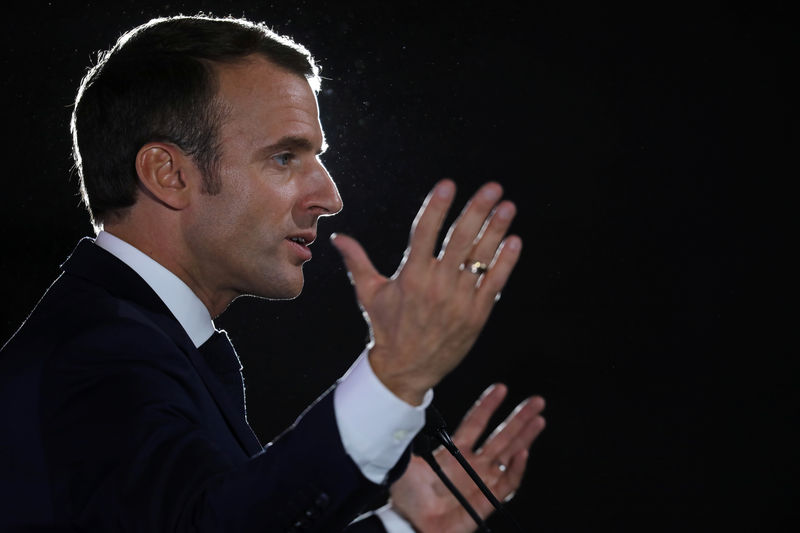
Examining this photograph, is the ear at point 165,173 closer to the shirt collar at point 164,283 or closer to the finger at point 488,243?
the shirt collar at point 164,283

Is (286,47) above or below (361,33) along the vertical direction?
below

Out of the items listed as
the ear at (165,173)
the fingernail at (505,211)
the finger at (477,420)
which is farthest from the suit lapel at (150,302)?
the fingernail at (505,211)

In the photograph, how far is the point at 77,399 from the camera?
0.98 m

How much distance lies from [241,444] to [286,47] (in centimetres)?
74

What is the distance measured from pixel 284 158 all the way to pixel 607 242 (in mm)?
1650

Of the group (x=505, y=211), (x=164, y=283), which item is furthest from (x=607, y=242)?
(x=505, y=211)

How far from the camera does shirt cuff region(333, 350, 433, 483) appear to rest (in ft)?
2.77

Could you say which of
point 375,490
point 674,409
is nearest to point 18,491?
point 375,490

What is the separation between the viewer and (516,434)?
→ 1323mm

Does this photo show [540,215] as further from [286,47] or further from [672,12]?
[286,47]

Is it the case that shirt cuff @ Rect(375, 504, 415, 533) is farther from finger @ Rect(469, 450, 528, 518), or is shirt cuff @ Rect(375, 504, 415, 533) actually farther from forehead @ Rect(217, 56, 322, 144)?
forehead @ Rect(217, 56, 322, 144)

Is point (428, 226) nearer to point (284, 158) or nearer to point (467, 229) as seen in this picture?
point (467, 229)

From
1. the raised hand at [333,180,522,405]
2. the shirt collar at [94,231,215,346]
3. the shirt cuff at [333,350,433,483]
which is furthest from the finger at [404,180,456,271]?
the shirt collar at [94,231,215,346]

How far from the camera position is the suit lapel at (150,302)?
1.20 m
